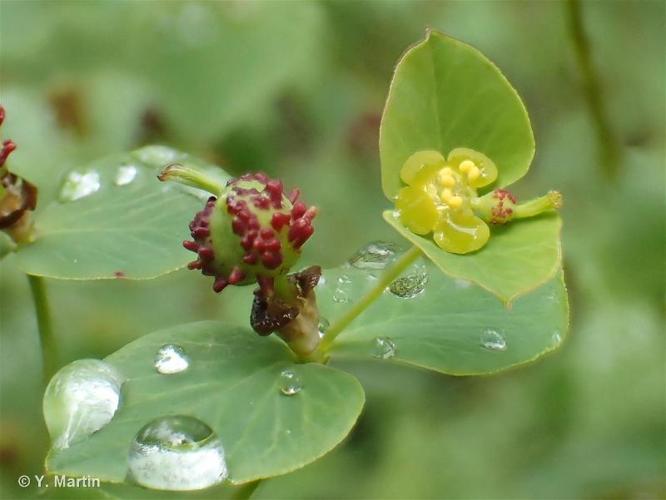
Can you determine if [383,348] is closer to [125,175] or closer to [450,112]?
[450,112]

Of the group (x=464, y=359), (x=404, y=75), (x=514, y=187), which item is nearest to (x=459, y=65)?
(x=404, y=75)

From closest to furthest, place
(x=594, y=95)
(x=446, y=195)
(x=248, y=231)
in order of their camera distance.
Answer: (x=248, y=231)
(x=446, y=195)
(x=594, y=95)

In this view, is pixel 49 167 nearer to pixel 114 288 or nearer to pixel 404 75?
pixel 114 288

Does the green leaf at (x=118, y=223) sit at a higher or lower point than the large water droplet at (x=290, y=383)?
higher

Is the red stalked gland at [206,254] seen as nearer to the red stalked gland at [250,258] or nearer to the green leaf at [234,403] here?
the red stalked gland at [250,258]

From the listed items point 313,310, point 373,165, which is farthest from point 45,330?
point 373,165

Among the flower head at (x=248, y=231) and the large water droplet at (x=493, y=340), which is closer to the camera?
the flower head at (x=248, y=231)

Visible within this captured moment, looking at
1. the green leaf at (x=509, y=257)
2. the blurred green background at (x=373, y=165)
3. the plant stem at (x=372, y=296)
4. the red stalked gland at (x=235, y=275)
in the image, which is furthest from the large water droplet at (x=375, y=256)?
the blurred green background at (x=373, y=165)
